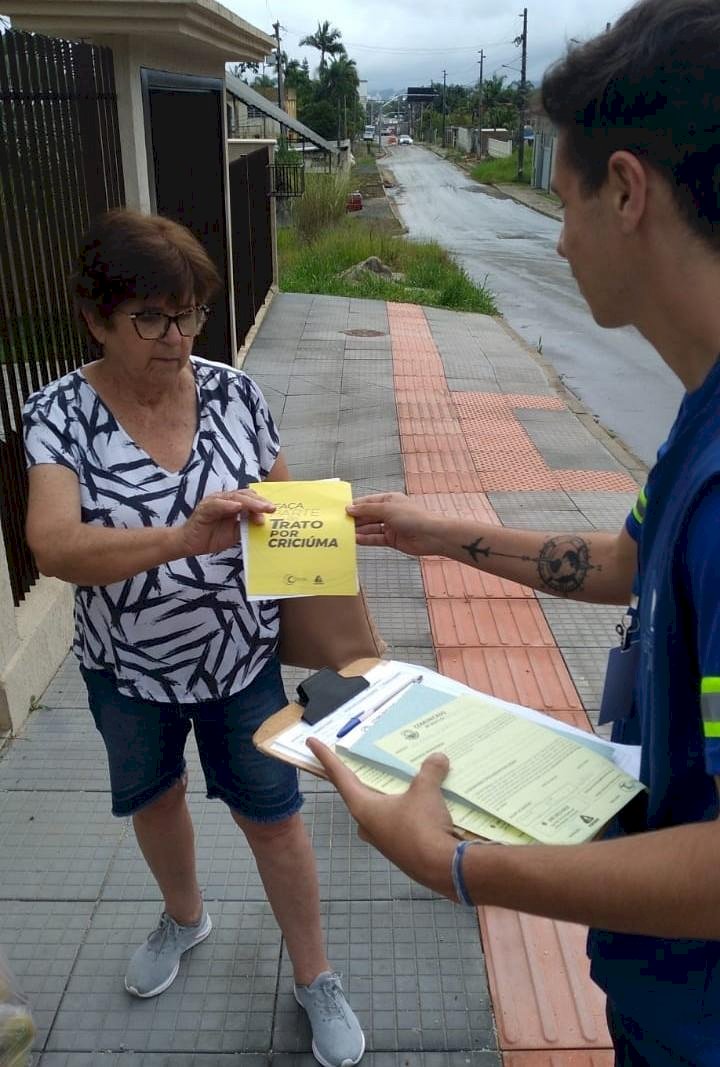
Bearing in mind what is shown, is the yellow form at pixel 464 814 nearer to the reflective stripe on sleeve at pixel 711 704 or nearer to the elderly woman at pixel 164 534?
the reflective stripe on sleeve at pixel 711 704

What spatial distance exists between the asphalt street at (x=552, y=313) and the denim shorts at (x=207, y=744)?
3.90 meters

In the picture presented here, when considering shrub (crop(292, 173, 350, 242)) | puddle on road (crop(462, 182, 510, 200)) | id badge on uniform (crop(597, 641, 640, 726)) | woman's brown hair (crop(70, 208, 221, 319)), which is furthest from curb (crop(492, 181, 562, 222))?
id badge on uniform (crop(597, 641, 640, 726))

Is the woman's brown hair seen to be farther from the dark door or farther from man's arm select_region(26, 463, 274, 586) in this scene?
the dark door

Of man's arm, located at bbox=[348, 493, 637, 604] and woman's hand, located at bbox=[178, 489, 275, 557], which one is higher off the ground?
woman's hand, located at bbox=[178, 489, 275, 557]

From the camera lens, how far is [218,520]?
1.75 m

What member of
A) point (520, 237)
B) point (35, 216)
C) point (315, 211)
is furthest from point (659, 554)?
point (520, 237)

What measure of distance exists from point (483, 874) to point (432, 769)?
0.56 ft

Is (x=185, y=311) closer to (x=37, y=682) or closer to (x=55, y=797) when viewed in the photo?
(x=55, y=797)

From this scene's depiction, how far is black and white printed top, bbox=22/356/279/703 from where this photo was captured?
1908 millimetres

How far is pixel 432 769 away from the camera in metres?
1.22

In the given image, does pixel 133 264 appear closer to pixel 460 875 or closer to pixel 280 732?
pixel 280 732

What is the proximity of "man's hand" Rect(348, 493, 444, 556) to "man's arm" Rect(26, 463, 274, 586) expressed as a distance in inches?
9.5

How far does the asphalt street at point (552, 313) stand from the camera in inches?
388

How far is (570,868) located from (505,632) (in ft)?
11.1
